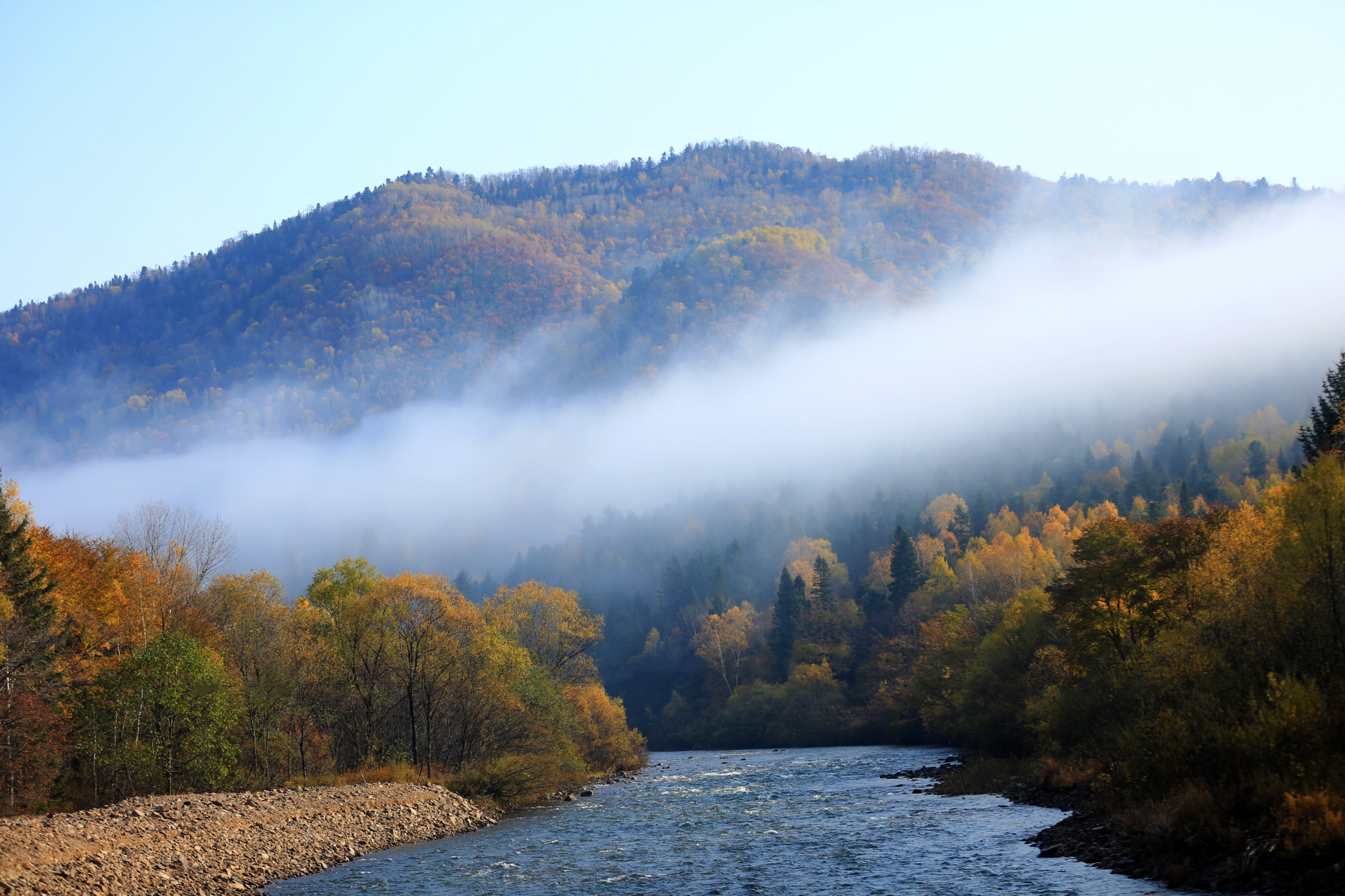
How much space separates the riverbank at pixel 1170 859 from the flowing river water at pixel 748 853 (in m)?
0.67

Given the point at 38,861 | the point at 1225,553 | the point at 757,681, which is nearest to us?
the point at 38,861

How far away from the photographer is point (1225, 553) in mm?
41969

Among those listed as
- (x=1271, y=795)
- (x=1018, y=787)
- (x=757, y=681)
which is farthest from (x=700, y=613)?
(x=1271, y=795)

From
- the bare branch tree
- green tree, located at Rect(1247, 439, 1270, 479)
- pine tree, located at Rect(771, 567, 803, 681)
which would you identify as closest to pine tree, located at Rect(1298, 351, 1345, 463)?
the bare branch tree

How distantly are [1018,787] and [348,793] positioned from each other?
35.6 m

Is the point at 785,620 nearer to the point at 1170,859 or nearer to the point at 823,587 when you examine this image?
the point at 823,587

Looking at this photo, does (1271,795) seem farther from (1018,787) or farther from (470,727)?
(470,727)

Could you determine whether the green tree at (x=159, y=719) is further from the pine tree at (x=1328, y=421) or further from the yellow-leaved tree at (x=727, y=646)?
the yellow-leaved tree at (x=727, y=646)

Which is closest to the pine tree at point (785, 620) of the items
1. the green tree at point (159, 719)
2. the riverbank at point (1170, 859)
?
the riverbank at point (1170, 859)

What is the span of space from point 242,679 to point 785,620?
317 ft

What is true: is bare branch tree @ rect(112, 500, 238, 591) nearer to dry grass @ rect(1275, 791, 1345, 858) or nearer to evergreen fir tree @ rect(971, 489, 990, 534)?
dry grass @ rect(1275, 791, 1345, 858)

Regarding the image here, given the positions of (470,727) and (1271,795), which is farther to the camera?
(470,727)

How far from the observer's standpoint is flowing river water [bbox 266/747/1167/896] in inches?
1139

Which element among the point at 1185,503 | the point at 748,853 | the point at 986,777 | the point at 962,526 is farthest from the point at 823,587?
the point at 748,853
